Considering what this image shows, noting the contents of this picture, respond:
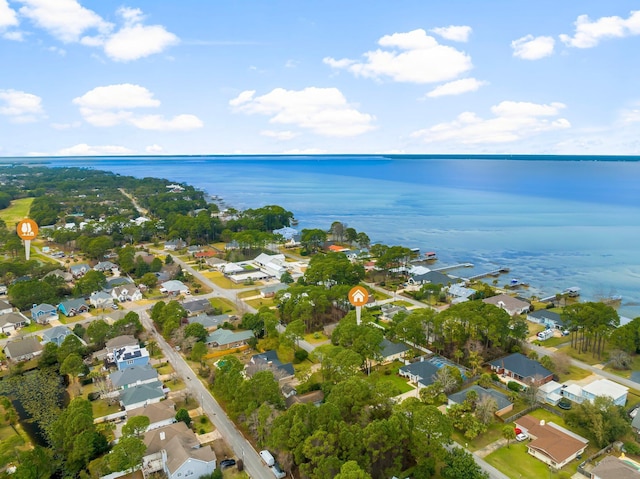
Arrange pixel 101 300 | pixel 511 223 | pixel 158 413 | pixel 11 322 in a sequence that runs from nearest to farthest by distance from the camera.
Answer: pixel 158 413 < pixel 11 322 < pixel 101 300 < pixel 511 223

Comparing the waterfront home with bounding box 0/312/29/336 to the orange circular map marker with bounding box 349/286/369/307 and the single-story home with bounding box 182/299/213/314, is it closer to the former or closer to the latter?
the single-story home with bounding box 182/299/213/314

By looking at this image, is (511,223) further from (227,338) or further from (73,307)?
(73,307)

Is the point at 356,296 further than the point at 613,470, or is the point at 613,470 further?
the point at 356,296

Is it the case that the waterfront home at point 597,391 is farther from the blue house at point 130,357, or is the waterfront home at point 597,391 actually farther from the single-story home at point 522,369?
the blue house at point 130,357

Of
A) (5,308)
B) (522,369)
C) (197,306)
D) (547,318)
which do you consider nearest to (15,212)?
(5,308)

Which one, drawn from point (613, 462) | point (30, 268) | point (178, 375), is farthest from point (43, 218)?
Answer: point (613, 462)

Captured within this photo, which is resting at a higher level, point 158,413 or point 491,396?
point 491,396

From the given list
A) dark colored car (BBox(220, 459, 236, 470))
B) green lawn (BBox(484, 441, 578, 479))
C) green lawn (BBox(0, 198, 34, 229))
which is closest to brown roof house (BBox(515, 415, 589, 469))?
green lawn (BBox(484, 441, 578, 479))

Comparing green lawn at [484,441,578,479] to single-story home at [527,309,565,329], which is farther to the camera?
single-story home at [527,309,565,329]
